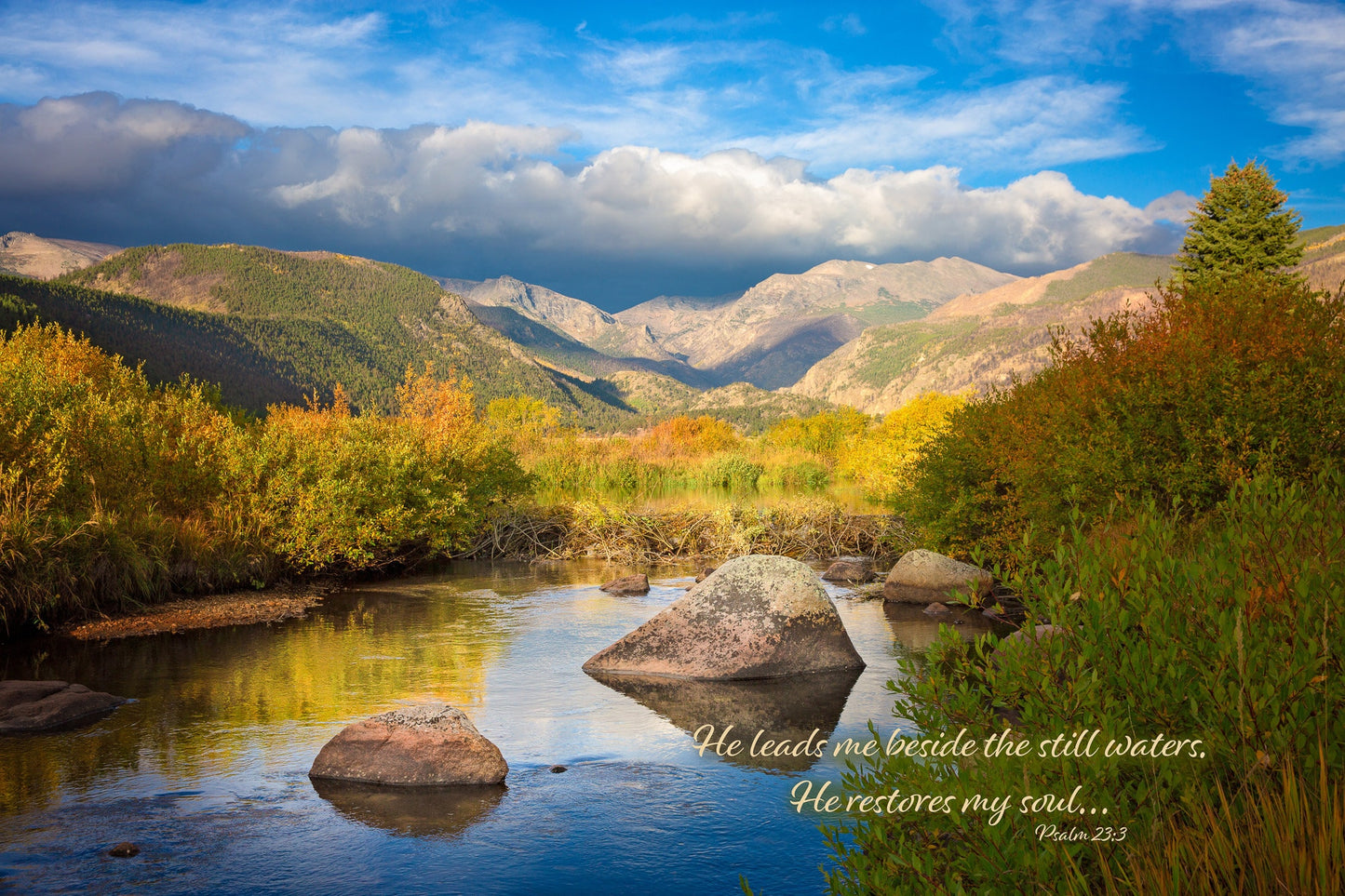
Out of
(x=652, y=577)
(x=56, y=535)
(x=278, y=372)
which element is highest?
(x=278, y=372)

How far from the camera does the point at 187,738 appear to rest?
8859mm

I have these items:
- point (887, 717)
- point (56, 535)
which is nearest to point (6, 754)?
point (56, 535)

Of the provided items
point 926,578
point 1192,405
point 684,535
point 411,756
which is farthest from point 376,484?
point 1192,405

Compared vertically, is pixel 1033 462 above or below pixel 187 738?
above

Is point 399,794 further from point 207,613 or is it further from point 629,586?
point 629,586

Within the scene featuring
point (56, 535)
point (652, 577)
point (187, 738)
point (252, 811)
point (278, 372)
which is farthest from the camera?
point (278, 372)

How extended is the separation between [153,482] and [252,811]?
11.8m

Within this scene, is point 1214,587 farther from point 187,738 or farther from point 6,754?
point 6,754

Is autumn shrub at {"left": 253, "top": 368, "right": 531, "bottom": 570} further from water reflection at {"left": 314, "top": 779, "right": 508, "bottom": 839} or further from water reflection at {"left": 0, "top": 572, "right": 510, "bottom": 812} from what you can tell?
water reflection at {"left": 314, "top": 779, "right": 508, "bottom": 839}

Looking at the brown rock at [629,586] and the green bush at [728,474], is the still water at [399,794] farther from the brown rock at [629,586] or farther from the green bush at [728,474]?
the green bush at [728,474]

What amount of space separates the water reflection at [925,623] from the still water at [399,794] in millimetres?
284

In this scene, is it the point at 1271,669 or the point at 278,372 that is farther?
the point at 278,372

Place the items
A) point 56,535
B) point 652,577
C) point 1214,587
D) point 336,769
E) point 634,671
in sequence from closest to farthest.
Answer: point 1214,587 < point 336,769 < point 634,671 < point 56,535 < point 652,577

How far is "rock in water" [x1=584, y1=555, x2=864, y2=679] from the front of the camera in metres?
11.8
